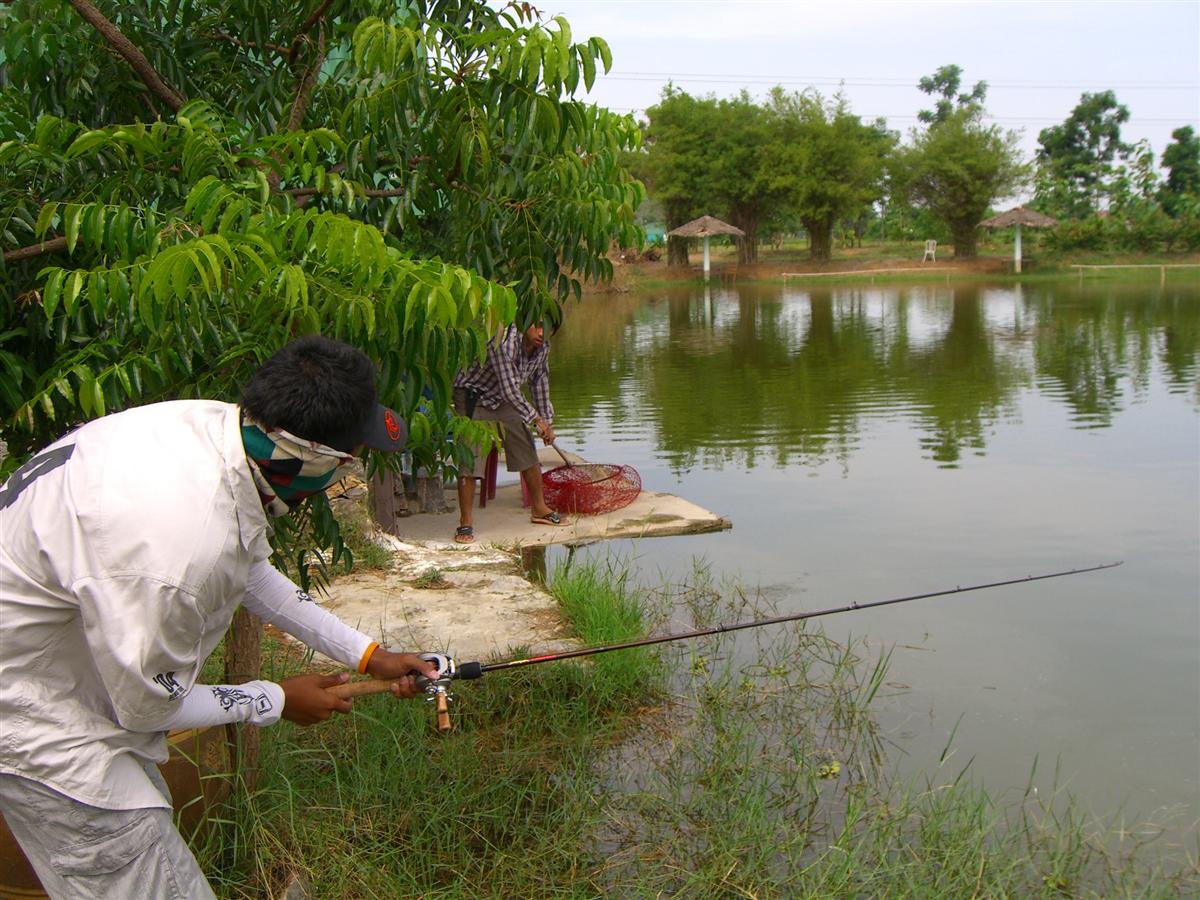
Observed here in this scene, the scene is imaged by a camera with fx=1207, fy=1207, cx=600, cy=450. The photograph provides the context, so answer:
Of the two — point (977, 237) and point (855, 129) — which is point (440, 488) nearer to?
point (855, 129)

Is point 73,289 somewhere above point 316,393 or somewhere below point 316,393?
above

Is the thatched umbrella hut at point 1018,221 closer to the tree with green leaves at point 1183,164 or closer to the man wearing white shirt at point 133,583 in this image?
the tree with green leaves at point 1183,164

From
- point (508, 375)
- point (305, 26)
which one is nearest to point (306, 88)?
point (305, 26)

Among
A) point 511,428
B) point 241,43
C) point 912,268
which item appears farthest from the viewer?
point 912,268

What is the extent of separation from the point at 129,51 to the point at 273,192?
0.67m

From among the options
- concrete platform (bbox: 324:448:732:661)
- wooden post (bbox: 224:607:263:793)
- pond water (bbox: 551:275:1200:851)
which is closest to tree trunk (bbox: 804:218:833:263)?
pond water (bbox: 551:275:1200:851)

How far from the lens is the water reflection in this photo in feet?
41.6

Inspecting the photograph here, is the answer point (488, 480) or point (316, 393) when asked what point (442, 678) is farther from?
point (488, 480)

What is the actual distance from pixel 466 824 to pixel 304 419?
1.87 meters

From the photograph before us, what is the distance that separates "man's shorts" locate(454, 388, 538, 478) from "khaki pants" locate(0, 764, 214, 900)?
5.64 meters

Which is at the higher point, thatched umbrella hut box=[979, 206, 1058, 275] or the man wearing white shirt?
thatched umbrella hut box=[979, 206, 1058, 275]

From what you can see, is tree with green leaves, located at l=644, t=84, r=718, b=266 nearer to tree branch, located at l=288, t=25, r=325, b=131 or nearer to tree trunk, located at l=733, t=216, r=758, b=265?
tree trunk, located at l=733, t=216, r=758, b=265

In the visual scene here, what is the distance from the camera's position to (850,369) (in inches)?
711

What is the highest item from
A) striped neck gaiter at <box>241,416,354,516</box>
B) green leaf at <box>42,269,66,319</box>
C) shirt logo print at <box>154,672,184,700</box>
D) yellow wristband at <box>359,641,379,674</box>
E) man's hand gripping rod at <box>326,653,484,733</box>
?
green leaf at <box>42,269,66,319</box>
